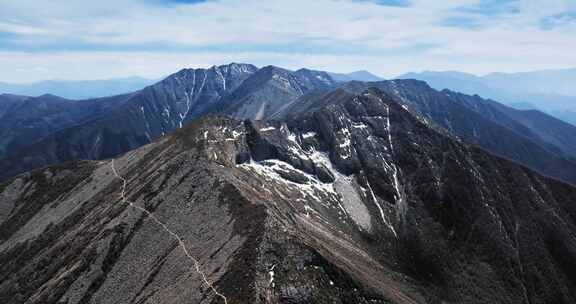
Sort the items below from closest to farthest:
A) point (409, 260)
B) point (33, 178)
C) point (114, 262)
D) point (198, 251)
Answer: point (198, 251) < point (114, 262) < point (409, 260) < point (33, 178)

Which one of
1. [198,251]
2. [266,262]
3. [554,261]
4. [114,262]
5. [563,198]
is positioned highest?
[266,262]

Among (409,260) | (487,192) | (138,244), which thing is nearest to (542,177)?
(487,192)

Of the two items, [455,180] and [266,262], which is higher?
[266,262]

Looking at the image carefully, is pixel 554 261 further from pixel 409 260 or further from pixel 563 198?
pixel 409 260

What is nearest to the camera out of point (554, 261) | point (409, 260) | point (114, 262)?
point (114, 262)
